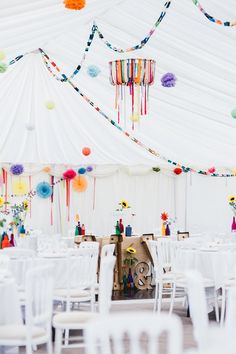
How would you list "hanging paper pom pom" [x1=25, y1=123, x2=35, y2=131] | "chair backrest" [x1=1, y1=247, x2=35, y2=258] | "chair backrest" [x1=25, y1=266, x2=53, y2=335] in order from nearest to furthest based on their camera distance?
"chair backrest" [x1=25, y1=266, x2=53, y2=335] → "chair backrest" [x1=1, y1=247, x2=35, y2=258] → "hanging paper pom pom" [x1=25, y1=123, x2=35, y2=131]

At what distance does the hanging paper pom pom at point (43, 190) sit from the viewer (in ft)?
40.3

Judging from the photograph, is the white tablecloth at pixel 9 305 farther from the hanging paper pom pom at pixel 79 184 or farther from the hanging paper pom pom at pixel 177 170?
the hanging paper pom pom at pixel 177 170

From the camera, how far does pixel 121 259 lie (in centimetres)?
974

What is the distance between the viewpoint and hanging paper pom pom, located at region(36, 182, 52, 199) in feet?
40.3

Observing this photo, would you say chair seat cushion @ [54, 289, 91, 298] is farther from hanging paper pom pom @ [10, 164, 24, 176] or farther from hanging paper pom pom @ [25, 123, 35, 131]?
hanging paper pom pom @ [10, 164, 24, 176]

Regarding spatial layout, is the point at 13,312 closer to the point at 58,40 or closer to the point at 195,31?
the point at 195,31

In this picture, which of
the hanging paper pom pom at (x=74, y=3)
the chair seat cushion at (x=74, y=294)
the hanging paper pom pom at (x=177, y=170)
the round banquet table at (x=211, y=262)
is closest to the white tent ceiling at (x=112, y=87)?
the hanging paper pom pom at (x=74, y=3)

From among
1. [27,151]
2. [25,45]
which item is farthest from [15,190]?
[25,45]

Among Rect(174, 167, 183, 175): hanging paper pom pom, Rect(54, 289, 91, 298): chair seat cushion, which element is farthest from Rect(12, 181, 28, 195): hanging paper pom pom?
Rect(54, 289, 91, 298): chair seat cushion

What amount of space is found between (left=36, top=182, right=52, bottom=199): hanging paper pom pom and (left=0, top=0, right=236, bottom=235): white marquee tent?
52 centimetres

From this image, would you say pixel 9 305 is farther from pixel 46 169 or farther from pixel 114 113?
pixel 46 169

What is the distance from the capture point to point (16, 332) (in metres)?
4.16

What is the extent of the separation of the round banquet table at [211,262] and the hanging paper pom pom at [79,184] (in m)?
5.75

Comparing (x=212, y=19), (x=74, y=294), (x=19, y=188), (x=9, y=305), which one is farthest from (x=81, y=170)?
(x=9, y=305)
